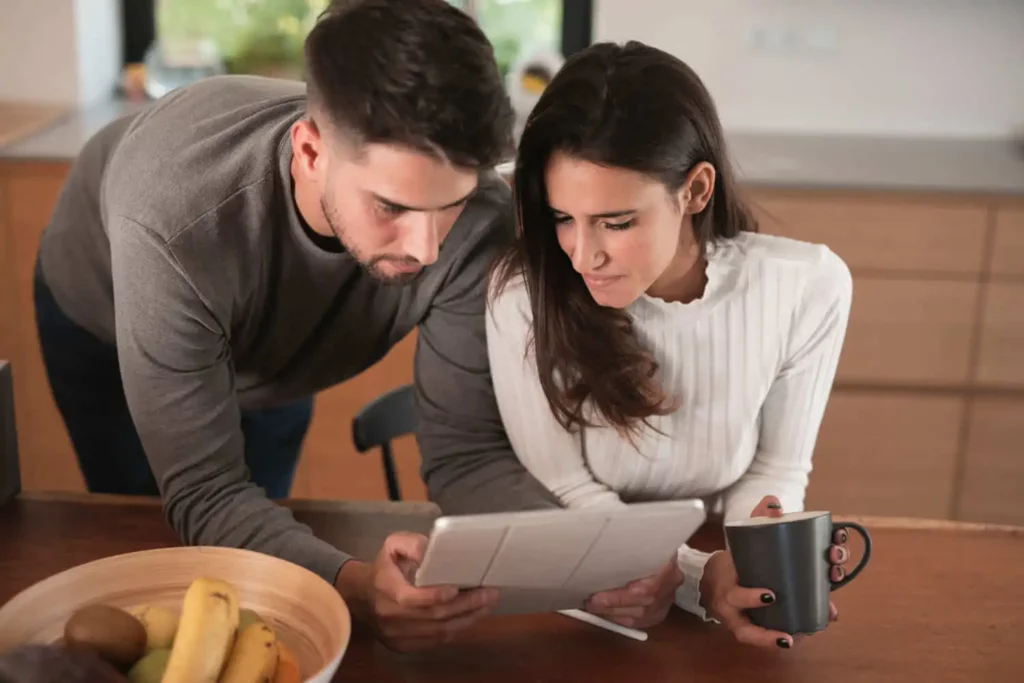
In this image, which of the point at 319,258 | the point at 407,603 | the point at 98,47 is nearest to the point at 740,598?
the point at 407,603

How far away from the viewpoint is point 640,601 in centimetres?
107

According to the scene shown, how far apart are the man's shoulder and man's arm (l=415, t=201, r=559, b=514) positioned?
254 millimetres

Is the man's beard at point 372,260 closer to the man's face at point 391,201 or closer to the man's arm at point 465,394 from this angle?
the man's face at point 391,201

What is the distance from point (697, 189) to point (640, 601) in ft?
1.52

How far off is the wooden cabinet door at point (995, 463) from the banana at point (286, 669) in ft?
6.96

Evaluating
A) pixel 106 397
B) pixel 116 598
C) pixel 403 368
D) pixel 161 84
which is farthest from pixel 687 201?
pixel 161 84

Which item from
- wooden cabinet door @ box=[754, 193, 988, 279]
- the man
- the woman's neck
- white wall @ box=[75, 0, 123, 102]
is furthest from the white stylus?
white wall @ box=[75, 0, 123, 102]

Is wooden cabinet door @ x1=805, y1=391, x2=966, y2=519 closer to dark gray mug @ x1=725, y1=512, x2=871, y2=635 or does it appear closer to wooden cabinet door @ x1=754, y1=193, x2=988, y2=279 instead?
wooden cabinet door @ x1=754, y1=193, x2=988, y2=279

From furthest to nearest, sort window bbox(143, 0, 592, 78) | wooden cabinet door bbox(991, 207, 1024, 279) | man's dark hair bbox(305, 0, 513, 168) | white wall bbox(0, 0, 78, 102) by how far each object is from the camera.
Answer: window bbox(143, 0, 592, 78), white wall bbox(0, 0, 78, 102), wooden cabinet door bbox(991, 207, 1024, 279), man's dark hair bbox(305, 0, 513, 168)

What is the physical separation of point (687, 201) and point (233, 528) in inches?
23.9

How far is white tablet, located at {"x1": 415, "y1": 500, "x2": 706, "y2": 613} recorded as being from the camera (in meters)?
0.92

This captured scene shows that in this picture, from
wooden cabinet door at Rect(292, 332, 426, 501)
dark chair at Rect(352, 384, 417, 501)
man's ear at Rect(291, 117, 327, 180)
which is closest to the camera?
man's ear at Rect(291, 117, 327, 180)

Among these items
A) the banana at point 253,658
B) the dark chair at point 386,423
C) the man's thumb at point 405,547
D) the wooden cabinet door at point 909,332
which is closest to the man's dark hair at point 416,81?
the man's thumb at point 405,547

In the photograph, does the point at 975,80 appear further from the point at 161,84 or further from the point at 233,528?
the point at 233,528
